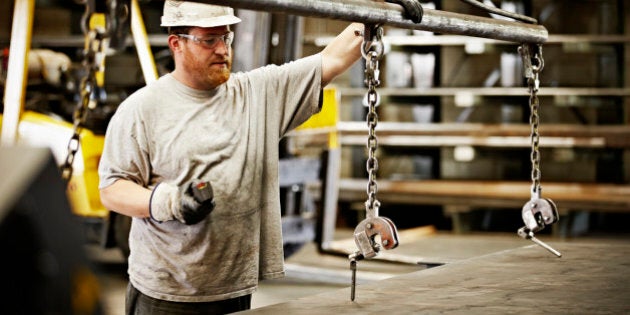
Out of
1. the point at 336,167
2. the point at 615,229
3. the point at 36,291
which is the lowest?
the point at 615,229

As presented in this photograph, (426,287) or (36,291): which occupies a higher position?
(36,291)

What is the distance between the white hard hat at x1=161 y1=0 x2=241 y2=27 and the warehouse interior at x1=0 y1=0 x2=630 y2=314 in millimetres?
3093

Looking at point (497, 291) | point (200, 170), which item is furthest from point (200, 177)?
point (497, 291)

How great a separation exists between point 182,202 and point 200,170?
0.85 ft

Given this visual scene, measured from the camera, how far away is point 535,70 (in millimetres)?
3215

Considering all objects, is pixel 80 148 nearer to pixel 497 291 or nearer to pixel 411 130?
pixel 497 291

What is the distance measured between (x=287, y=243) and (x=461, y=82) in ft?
12.5

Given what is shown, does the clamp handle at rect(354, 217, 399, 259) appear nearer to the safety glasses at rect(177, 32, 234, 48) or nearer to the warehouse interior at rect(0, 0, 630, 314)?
the safety glasses at rect(177, 32, 234, 48)

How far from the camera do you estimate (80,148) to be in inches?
247

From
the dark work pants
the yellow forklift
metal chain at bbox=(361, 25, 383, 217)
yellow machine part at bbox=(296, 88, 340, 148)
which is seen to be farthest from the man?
yellow machine part at bbox=(296, 88, 340, 148)

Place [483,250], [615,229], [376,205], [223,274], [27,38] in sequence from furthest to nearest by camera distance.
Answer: [615,229], [483,250], [27,38], [223,274], [376,205]

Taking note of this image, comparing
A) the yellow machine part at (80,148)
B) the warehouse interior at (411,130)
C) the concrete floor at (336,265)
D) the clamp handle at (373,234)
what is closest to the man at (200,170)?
the clamp handle at (373,234)

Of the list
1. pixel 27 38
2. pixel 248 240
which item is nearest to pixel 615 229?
pixel 27 38

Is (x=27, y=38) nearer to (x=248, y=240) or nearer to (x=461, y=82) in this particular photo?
(x=248, y=240)
